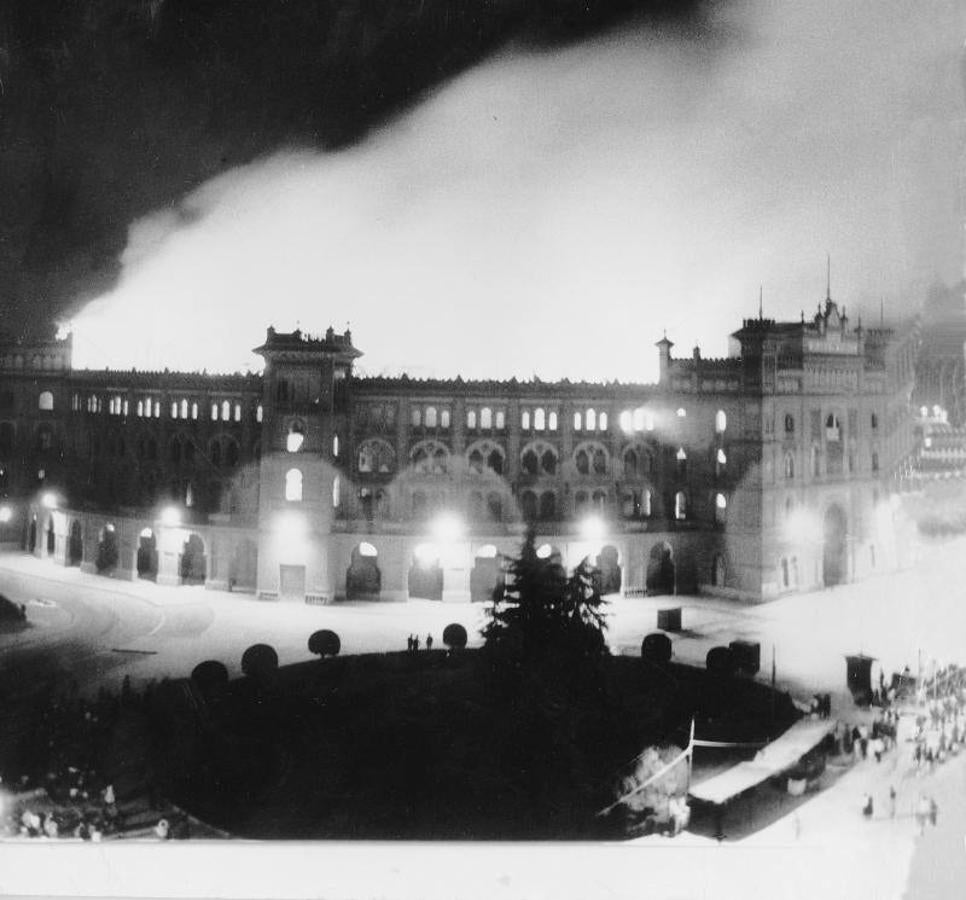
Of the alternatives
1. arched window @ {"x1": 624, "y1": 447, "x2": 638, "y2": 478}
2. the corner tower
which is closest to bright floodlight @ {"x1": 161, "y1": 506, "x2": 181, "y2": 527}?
the corner tower

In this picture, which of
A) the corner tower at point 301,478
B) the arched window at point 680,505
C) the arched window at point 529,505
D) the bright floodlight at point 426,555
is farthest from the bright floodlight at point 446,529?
the arched window at point 680,505

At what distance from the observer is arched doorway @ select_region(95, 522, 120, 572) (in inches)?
267

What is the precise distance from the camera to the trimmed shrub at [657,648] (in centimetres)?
575

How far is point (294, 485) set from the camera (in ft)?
21.1

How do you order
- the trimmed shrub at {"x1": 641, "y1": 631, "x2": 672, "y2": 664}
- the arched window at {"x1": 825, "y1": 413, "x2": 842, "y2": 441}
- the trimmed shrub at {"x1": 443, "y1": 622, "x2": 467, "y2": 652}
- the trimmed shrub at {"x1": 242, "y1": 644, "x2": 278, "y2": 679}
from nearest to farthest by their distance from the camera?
the trimmed shrub at {"x1": 242, "y1": 644, "x2": 278, "y2": 679}, the trimmed shrub at {"x1": 641, "y1": 631, "x2": 672, "y2": 664}, the trimmed shrub at {"x1": 443, "y1": 622, "x2": 467, "y2": 652}, the arched window at {"x1": 825, "y1": 413, "x2": 842, "y2": 441}

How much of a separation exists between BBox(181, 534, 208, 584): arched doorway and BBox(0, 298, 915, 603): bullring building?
1.0 inches

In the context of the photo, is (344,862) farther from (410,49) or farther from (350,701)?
(410,49)

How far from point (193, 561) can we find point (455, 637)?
255cm

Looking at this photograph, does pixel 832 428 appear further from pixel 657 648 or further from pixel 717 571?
pixel 657 648

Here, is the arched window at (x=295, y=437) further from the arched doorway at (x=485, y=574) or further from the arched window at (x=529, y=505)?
the arched window at (x=529, y=505)

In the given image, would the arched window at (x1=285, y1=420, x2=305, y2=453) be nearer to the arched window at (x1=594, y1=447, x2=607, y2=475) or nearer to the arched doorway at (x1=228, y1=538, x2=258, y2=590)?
the arched doorway at (x1=228, y1=538, x2=258, y2=590)

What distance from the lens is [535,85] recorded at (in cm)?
570

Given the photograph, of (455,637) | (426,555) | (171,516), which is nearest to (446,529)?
(426,555)

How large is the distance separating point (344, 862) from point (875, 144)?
6.60m
